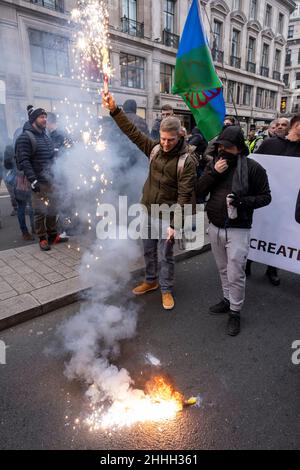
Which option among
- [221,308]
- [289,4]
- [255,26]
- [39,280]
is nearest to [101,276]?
[39,280]

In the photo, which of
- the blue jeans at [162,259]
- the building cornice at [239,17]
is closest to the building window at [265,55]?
the building cornice at [239,17]

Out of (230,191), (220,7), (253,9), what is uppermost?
(253,9)

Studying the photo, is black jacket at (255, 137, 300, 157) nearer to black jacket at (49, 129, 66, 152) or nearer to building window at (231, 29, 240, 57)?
black jacket at (49, 129, 66, 152)

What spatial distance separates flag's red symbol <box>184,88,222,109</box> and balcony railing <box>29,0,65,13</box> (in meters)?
14.6

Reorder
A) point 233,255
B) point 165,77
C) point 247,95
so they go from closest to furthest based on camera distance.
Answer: point 233,255, point 165,77, point 247,95

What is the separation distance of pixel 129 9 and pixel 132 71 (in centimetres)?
371

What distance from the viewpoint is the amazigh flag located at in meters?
3.72

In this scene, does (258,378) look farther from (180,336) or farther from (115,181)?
(115,181)

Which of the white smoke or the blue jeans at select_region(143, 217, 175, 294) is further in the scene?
the blue jeans at select_region(143, 217, 175, 294)

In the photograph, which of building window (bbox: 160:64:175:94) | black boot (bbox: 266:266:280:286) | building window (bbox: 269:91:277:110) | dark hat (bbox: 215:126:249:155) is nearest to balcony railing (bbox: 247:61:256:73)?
building window (bbox: 269:91:277:110)

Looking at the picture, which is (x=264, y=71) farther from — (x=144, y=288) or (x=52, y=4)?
(x=144, y=288)

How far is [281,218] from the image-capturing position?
3609 millimetres

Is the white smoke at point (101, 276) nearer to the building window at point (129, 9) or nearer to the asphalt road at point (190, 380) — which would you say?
the asphalt road at point (190, 380)

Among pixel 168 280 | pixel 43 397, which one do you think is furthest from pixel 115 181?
pixel 43 397
